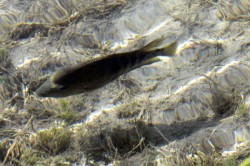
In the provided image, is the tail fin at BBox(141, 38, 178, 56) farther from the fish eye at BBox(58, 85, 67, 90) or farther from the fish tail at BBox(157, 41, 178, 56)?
the fish eye at BBox(58, 85, 67, 90)

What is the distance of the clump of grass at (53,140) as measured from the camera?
14.8ft

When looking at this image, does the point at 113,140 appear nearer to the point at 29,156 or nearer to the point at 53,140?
the point at 53,140

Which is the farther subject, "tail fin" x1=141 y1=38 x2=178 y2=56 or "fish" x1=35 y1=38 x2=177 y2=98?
"tail fin" x1=141 y1=38 x2=178 y2=56

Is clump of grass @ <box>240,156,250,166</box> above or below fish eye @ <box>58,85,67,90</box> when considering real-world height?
below

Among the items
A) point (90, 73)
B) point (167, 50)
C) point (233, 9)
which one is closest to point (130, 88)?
point (167, 50)

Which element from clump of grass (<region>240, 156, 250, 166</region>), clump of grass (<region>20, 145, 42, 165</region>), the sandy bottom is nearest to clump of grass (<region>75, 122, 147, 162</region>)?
the sandy bottom

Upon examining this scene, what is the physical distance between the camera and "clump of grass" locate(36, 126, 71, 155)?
4504mm

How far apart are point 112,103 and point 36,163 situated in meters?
1.10

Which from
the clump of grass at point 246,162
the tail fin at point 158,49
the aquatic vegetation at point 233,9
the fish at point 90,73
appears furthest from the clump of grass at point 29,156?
the aquatic vegetation at point 233,9

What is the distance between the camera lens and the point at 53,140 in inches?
177

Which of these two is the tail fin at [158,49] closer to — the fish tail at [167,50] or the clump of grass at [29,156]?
the fish tail at [167,50]

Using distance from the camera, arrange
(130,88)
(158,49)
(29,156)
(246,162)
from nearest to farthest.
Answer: (246,162) < (158,49) < (29,156) < (130,88)

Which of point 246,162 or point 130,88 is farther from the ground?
point 130,88

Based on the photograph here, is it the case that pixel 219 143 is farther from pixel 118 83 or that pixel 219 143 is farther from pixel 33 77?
pixel 33 77
